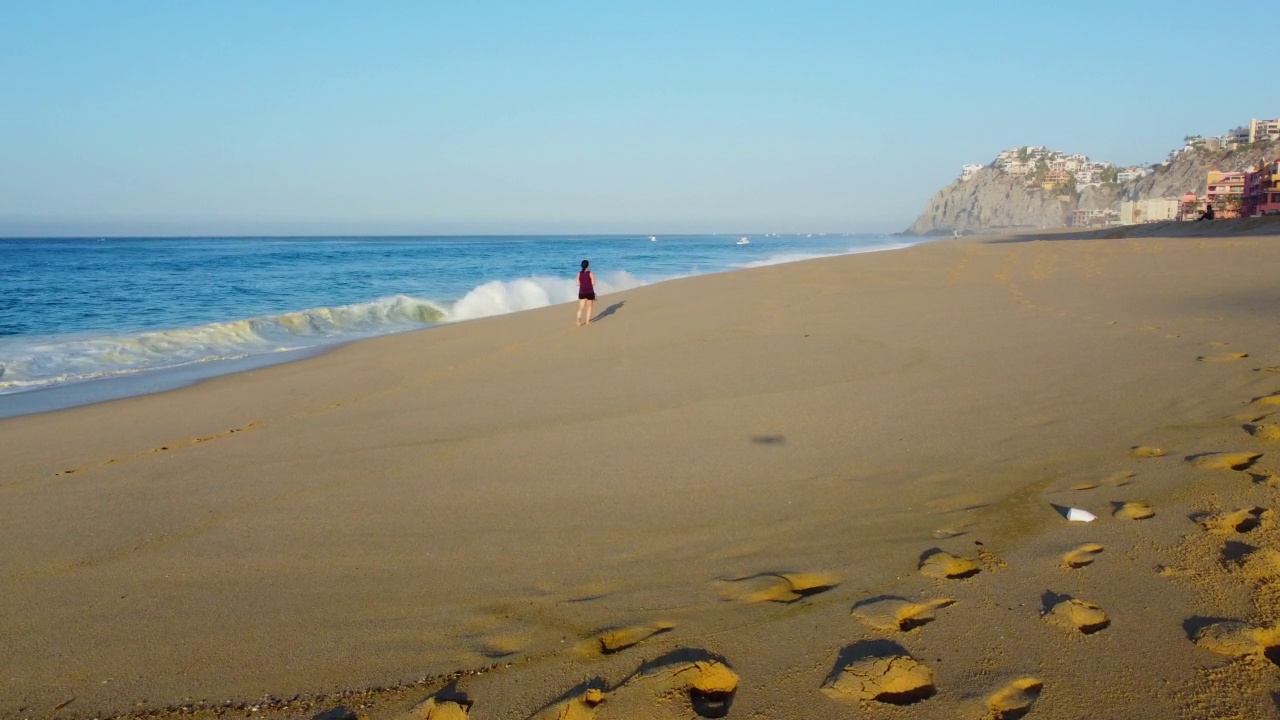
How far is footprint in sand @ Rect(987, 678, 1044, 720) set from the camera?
6.86ft

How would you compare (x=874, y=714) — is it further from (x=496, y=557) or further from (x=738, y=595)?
(x=496, y=557)

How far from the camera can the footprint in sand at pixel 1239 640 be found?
7.30ft

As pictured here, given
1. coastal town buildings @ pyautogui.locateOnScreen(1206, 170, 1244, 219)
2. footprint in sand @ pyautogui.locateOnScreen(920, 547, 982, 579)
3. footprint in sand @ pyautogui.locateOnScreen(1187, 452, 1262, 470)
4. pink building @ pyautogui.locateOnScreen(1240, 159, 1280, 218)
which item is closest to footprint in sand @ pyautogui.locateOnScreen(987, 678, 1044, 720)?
footprint in sand @ pyautogui.locateOnScreen(920, 547, 982, 579)

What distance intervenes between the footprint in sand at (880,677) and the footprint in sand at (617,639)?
62 cm

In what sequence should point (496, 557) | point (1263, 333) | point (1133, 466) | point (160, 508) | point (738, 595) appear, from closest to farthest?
point (738, 595) < point (496, 557) < point (1133, 466) < point (160, 508) < point (1263, 333)

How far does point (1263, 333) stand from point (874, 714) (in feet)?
22.9

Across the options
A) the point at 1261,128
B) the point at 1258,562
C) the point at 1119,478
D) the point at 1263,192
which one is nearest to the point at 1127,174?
the point at 1261,128

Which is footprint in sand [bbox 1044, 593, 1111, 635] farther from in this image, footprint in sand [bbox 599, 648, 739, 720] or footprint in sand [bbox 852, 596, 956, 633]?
footprint in sand [bbox 599, 648, 739, 720]

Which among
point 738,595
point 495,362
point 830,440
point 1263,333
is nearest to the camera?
point 738,595

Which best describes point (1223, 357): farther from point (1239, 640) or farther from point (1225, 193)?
point (1225, 193)

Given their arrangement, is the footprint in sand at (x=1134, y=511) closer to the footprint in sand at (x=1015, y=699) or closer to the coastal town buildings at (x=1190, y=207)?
the footprint in sand at (x=1015, y=699)

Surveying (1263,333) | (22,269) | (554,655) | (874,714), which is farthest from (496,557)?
(22,269)

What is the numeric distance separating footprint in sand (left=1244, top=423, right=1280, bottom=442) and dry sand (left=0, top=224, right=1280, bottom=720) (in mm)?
49

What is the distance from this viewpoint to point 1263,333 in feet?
22.6
